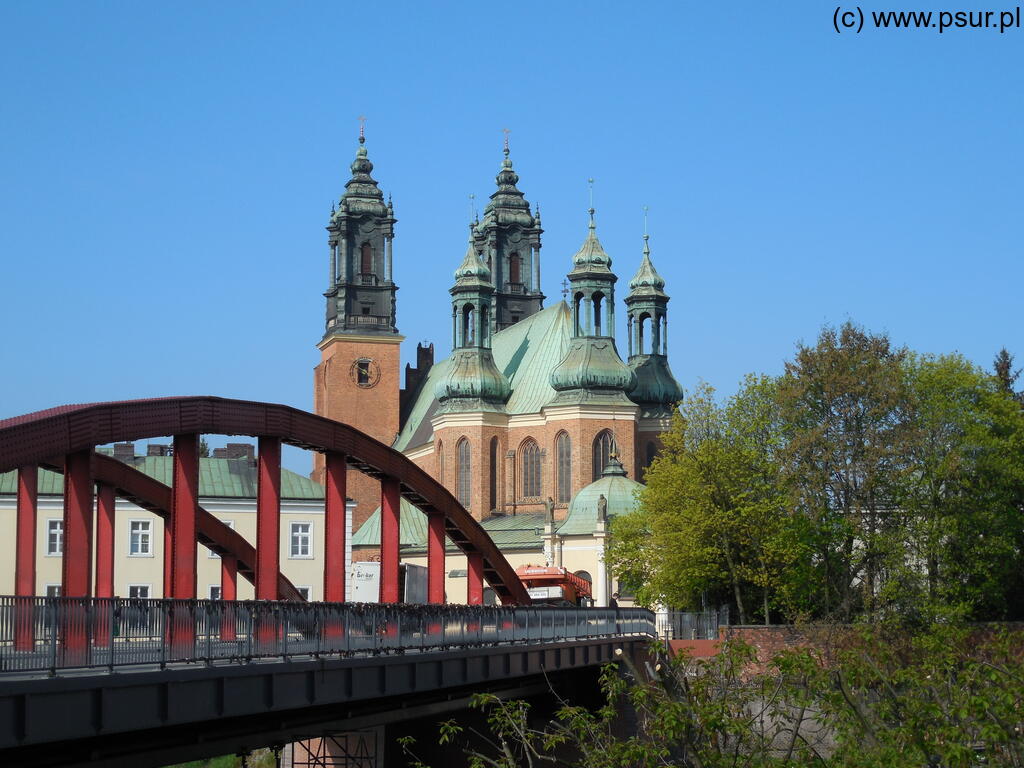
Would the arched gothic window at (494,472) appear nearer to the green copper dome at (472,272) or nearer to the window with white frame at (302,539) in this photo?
the green copper dome at (472,272)

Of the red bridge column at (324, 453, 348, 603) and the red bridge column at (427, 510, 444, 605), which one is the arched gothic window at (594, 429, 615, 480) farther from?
the red bridge column at (324, 453, 348, 603)

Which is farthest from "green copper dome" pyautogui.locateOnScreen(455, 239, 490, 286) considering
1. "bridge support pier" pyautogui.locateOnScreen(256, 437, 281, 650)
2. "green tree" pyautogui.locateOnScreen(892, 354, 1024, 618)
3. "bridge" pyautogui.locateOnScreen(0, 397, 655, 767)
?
"bridge support pier" pyautogui.locateOnScreen(256, 437, 281, 650)

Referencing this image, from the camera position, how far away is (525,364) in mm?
102000

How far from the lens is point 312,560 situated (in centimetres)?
5997

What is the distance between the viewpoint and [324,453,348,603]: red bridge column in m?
30.4

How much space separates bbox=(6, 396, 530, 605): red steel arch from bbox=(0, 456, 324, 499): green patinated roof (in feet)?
59.3

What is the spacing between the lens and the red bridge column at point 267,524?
88.6 feet

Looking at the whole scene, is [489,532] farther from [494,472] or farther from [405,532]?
[405,532]

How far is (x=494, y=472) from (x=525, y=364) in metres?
7.22

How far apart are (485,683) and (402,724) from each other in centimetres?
803

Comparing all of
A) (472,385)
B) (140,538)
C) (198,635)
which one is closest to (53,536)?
(140,538)

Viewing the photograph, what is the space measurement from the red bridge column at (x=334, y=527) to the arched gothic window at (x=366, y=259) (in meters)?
76.7

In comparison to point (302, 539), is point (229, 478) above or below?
above

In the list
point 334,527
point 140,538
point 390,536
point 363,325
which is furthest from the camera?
point 363,325
